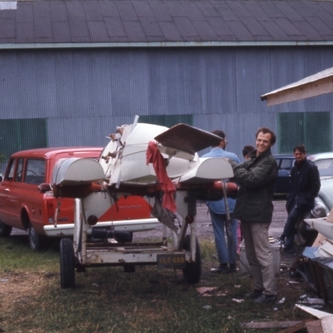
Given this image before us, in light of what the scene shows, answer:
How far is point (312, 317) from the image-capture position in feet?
23.1

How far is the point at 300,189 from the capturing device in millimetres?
11672

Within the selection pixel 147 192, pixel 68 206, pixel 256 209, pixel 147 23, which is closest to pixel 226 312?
pixel 256 209

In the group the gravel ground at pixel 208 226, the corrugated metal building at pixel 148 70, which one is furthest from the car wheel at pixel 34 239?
the corrugated metal building at pixel 148 70

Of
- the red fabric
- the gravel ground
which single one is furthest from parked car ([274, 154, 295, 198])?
the red fabric

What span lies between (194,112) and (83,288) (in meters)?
18.8

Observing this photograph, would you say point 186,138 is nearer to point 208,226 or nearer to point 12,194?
point 12,194

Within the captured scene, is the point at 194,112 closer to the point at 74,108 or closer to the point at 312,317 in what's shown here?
the point at 74,108

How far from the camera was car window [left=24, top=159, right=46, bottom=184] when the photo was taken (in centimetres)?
1205

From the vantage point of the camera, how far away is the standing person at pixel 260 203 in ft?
26.0

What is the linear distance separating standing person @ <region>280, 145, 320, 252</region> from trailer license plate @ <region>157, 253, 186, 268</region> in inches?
147

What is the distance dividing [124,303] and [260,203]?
6.04 ft

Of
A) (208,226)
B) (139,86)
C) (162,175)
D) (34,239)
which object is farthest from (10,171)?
(139,86)

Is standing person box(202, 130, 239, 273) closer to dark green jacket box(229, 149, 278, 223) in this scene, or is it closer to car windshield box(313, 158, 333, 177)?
dark green jacket box(229, 149, 278, 223)

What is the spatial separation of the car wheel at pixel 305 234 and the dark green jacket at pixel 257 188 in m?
3.89
